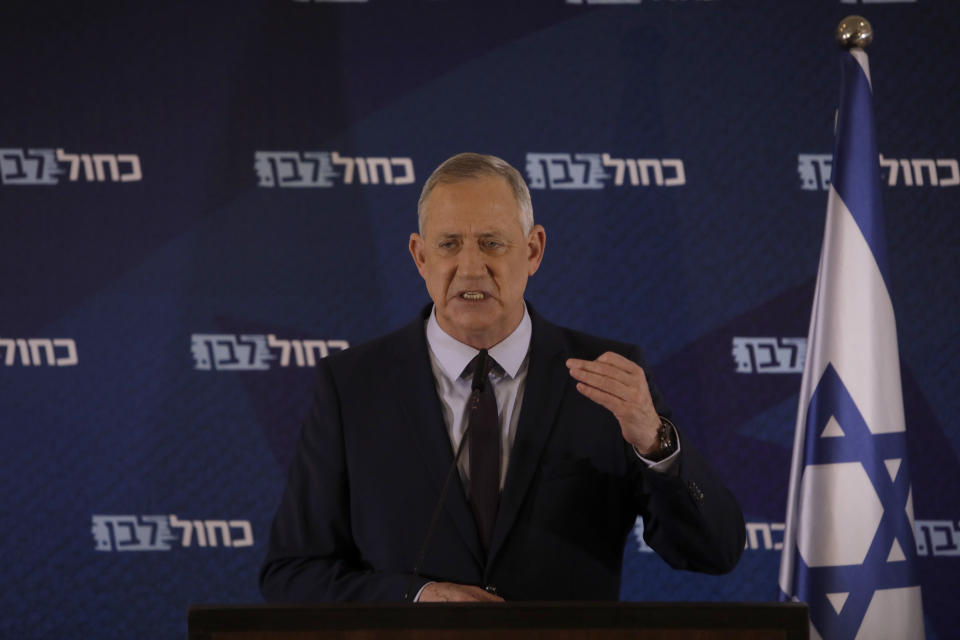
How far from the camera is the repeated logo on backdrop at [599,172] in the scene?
3182 mm

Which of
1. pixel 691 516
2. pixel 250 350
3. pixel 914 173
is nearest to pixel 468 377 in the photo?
pixel 691 516

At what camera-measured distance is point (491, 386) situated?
1831mm

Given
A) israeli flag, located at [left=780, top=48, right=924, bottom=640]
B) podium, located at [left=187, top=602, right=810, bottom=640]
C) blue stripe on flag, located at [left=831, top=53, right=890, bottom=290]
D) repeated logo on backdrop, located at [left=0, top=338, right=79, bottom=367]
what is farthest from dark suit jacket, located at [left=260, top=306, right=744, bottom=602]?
repeated logo on backdrop, located at [left=0, top=338, right=79, bottom=367]

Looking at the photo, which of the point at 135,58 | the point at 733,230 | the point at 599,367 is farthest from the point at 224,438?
the point at 599,367

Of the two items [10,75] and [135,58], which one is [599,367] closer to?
[135,58]

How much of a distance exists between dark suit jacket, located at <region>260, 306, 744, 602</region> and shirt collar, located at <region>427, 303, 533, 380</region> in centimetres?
3

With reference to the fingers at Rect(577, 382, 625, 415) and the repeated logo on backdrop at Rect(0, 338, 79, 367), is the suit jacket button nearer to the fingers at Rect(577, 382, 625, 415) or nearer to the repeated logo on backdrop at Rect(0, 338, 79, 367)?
the fingers at Rect(577, 382, 625, 415)

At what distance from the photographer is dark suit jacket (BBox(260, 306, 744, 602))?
1.68 metres

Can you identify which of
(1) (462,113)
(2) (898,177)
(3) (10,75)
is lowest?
(2) (898,177)

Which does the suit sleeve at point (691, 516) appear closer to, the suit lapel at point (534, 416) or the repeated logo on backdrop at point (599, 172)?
the suit lapel at point (534, 416)

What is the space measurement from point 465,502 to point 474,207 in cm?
54

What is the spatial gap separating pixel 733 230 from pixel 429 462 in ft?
5.81

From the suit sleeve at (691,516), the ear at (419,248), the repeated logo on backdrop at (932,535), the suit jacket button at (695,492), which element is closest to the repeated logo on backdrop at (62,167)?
the ear at (419,248)

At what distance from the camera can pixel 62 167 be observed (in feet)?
10.4
